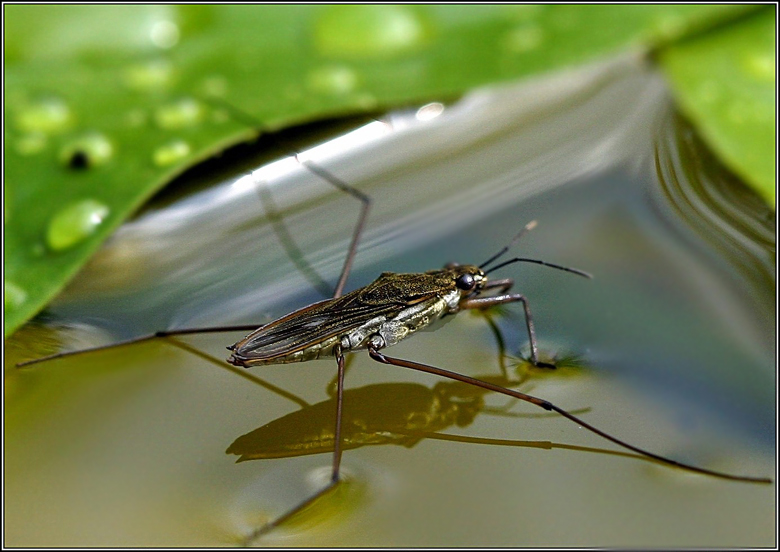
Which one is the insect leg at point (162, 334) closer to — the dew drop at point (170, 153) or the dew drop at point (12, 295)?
the dew drop at point (12, 295)

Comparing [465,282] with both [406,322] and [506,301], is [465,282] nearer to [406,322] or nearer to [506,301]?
[506,301]

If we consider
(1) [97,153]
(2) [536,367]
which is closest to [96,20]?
(1) [97,153]

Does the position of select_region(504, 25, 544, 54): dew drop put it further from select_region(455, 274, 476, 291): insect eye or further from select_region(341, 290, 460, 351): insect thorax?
select_region(341, 290, 460, 351): insect thorax

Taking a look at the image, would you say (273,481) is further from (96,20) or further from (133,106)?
(96,20)

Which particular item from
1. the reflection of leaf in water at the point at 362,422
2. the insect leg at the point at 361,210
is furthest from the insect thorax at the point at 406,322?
the reflection of leaf in water at the point at 362,422

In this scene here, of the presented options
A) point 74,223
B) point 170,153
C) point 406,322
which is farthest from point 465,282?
point 74,223

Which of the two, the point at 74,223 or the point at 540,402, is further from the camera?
the point at 74,223

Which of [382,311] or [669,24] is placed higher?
[669,24]
